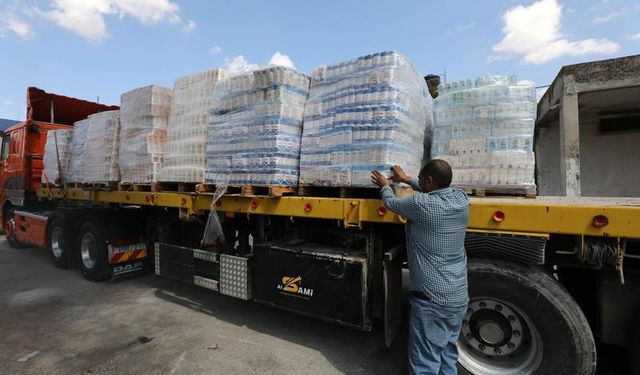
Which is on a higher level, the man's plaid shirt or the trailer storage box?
the man's plaid shirt

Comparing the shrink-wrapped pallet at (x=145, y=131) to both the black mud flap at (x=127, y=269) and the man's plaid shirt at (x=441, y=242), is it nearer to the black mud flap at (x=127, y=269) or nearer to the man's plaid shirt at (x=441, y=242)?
the black mud flap at (x=127, y=269)

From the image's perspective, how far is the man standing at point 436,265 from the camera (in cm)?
258

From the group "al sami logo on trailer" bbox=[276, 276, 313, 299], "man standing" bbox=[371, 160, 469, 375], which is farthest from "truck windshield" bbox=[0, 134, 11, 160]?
"man standing" bbox=[371, 160, 469, 375]

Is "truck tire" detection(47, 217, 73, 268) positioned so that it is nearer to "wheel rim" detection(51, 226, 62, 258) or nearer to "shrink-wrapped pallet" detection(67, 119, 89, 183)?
"wheel rim" detection(51, 226, 62, 258)

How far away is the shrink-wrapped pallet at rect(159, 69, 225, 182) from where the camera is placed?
4.37 meters

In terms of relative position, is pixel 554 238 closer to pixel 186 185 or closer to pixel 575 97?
pixel 186 185

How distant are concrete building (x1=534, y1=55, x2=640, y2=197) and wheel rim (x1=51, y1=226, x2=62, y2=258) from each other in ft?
31.8

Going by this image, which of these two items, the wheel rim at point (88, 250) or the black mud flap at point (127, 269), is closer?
the black mud flap at point (127, 269)

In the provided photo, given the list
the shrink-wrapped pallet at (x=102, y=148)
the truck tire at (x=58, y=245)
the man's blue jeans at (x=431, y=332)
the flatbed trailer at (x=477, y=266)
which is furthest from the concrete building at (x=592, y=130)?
the truck tire at (x=58, y=245)

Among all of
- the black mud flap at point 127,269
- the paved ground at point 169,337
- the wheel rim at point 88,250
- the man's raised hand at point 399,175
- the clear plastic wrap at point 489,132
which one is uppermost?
the clear plastic wrap at point 489,132

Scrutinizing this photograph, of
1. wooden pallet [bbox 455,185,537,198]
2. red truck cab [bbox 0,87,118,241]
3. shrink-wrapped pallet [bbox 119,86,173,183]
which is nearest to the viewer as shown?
wooden pallet [bbox 455,185,537,198]

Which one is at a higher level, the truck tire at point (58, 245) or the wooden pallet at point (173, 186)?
the wooden pallet at point (173, 186)

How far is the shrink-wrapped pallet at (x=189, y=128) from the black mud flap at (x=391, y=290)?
2.44 metres

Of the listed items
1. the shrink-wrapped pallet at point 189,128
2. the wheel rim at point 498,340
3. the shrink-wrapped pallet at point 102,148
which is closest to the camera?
the wheel rim at point 498,340
